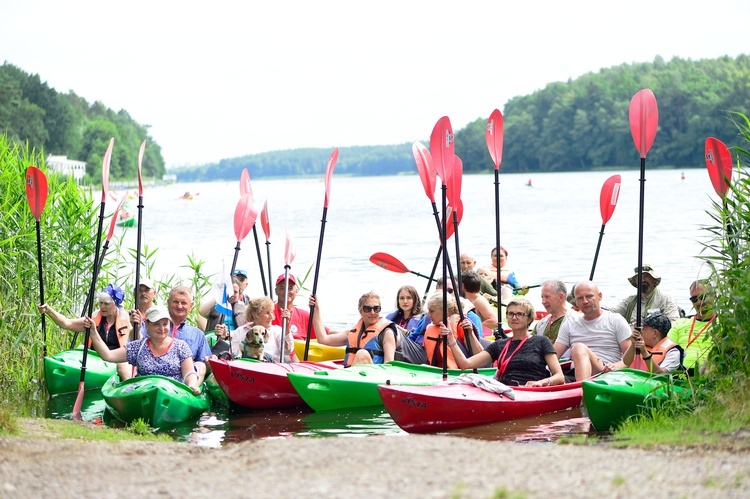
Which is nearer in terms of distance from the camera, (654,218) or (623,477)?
(623,477)

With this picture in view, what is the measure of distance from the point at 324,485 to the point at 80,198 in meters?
6.68

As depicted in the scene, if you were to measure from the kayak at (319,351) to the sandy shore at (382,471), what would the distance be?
441cm

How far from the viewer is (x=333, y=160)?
9633 mm

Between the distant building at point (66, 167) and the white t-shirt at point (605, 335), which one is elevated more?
the distant building at point (66, 167)

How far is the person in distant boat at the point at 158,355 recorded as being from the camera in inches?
293

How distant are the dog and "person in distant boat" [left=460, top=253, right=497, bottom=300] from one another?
2.77 metres

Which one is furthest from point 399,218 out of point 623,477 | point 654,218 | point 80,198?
point 623,477

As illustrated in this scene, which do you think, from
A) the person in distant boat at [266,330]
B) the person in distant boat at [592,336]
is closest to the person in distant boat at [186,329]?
the person in distant boat at [266,330]

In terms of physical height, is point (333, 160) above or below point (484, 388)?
above

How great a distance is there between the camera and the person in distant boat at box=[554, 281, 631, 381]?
24.5ft

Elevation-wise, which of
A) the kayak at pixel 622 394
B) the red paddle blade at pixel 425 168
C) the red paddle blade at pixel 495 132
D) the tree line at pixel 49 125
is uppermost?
the tree line at pixel 49 125

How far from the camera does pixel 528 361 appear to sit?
289 inches

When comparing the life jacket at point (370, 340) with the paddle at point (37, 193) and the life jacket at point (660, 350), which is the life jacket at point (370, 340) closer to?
the life jacket at point (660, 350)

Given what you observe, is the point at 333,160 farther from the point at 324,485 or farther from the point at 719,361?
the point at 324,485
